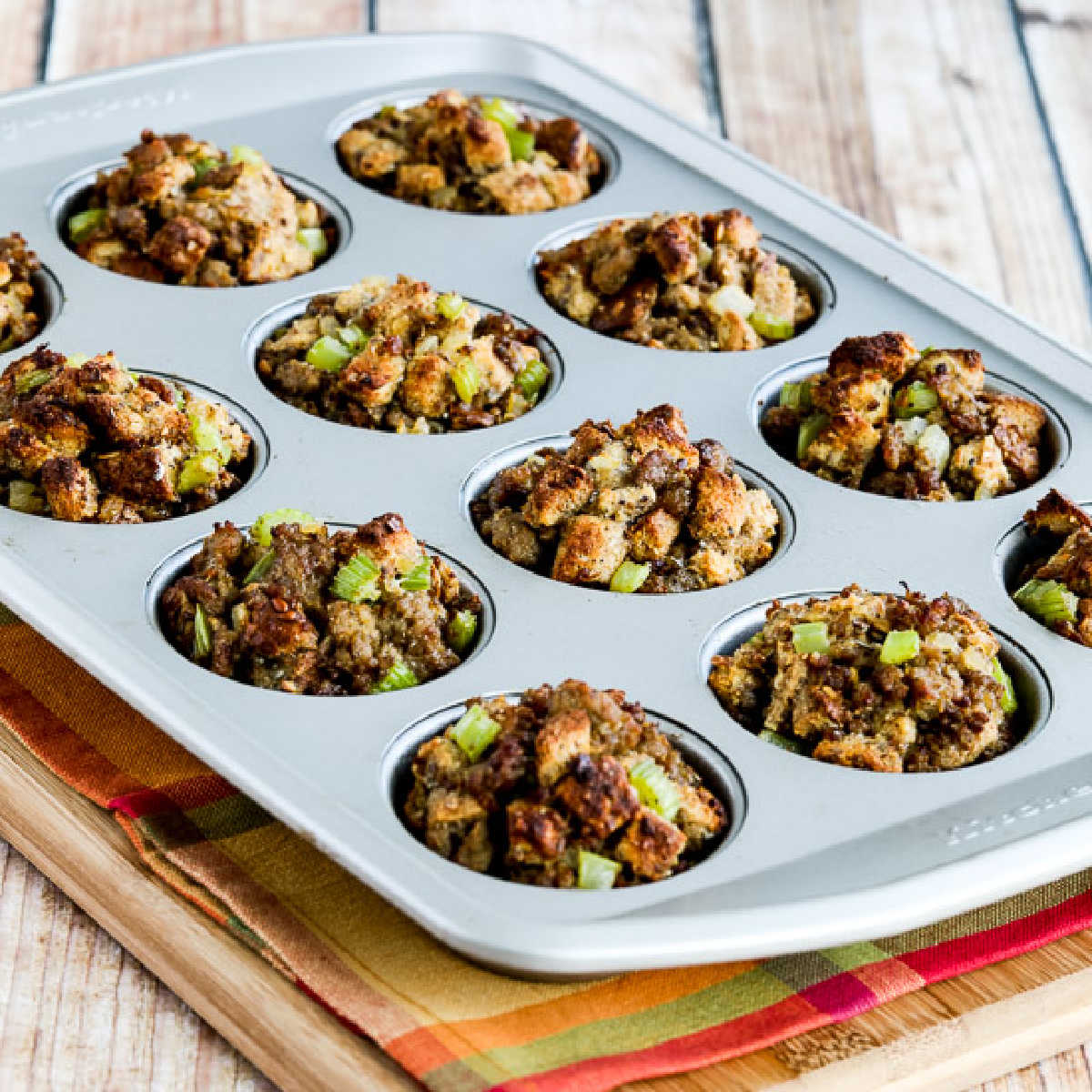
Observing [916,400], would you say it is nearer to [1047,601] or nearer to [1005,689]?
[1047,601]

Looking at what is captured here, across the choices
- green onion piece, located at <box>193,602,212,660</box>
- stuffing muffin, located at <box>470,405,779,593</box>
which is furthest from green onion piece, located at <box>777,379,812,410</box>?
green onion piece, located at <box>193,602,212,660</box>

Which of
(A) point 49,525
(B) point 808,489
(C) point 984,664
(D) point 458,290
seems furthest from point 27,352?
(C) point 984,664

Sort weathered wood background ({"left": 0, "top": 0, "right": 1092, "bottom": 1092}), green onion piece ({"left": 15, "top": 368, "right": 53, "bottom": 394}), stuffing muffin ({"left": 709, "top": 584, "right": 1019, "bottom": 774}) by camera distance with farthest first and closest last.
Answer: weathered wood background ({"left": 0, "top": 0, "right": 1092, "bottom": 1092}) < green onion piece ({"left": 15, "top": 368, "right": 53, "bottom": 394}) < stuffing muffin ({"left": 709, "top": 584, "right": 1019, "bottom": 774})

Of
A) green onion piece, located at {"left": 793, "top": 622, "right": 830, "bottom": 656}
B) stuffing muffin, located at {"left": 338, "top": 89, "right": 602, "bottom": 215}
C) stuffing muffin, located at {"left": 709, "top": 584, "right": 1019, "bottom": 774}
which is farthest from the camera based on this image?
stuffing muffin, located at {"left": 338, "top": 89, "right": 602, "bottom": 215}

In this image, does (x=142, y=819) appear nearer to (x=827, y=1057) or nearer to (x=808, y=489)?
(x=827, y=1057)

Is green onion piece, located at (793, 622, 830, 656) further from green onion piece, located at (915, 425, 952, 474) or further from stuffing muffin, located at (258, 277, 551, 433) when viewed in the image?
stuffing muffin, located at (258, 277, 551, 433)
